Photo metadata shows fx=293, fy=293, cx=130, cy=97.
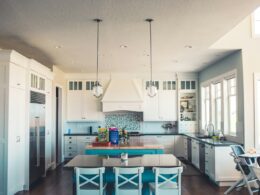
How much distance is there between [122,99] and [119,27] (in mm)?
4901

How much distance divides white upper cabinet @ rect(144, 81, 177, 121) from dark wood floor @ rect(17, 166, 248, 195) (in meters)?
2.82

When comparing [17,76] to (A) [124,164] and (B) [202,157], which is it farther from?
(B) [202,157]

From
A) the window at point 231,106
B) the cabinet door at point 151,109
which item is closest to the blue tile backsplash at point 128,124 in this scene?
the cabinet door at point 151,109

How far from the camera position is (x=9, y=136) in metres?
5.12

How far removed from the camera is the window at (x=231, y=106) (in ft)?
22.1

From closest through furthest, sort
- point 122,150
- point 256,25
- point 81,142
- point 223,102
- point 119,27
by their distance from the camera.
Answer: point 119,27
point 122,150
point 256,25
point 223,102
point 81,142

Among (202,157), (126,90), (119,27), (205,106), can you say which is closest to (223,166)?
(202,157)

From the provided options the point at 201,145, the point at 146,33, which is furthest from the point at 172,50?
the point at 201,145

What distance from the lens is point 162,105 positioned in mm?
9750

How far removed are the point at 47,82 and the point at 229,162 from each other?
4637 millimetres

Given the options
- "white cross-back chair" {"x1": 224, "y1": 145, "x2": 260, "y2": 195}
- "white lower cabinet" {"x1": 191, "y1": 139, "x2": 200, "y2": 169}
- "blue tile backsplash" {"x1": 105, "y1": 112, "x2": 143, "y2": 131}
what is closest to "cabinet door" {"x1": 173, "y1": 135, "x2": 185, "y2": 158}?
"white lower cabinet" {"x1": 191, "y1": 139, "x2": 200, "y2": 169}

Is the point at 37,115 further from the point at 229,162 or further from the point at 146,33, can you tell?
the point at 229,162

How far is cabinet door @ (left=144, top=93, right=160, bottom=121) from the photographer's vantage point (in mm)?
9695

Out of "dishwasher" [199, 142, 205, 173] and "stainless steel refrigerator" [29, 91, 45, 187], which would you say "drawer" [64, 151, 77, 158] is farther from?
"dishwasher" [199, 142, 205, 173]
